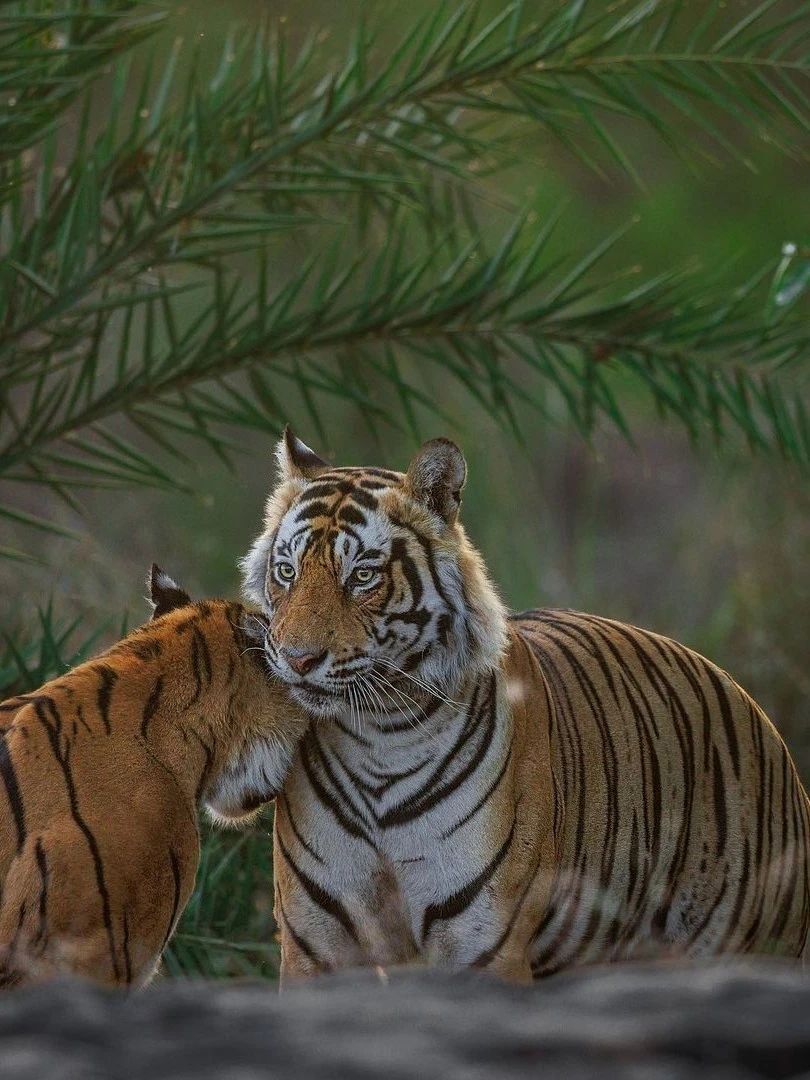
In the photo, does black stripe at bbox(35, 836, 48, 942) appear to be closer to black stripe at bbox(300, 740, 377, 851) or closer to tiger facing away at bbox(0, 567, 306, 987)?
tiger facing away at bbox(0, 567, 306, 987)

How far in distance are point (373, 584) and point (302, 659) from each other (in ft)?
0.92

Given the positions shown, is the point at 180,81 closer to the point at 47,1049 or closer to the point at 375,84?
the point at 375,84

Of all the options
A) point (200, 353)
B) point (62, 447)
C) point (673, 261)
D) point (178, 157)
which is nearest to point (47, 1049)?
point (200, 353)

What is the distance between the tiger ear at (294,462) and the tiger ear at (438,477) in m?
0.27

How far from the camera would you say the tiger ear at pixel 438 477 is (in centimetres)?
368

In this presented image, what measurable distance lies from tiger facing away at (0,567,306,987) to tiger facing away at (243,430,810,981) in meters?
0.13

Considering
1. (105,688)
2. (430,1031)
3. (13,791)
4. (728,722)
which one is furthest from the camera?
(728,722)

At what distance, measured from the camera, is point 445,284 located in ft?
17.2

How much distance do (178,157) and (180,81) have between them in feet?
18.5

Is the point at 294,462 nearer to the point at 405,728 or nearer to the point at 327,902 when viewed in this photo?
the point at 405,728

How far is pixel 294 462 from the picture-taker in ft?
12.7

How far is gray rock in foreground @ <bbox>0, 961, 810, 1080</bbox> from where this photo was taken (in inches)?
47.4

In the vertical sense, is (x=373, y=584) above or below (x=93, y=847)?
above

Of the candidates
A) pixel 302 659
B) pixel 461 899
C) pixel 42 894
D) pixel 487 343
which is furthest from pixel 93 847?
pixel 487 343
